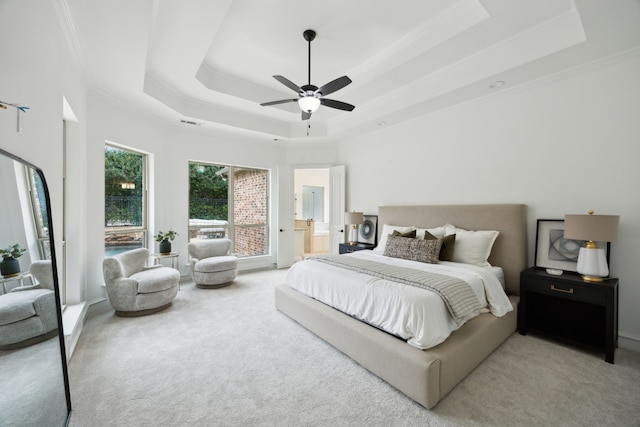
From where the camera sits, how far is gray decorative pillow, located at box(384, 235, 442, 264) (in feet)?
10.8

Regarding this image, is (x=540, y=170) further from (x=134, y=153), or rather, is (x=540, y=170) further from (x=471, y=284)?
(x=134, y=153)

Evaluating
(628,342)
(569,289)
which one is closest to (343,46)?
(569,289)

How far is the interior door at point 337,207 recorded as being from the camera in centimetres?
568

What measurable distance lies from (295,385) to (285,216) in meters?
4.12

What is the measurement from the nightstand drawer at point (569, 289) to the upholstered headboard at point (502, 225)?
1.40 ft

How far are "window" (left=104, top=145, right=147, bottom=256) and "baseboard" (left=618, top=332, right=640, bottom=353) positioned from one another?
6.17 m

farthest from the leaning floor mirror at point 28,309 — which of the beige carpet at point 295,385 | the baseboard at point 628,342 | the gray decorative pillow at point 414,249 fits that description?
the baseboard at point 628,342

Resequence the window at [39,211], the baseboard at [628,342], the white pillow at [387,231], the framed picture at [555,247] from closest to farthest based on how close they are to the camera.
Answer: the window at [39,211]
the baseboard at [628,342]
the framed picture at [555,247]
the white pillow at [387,231]

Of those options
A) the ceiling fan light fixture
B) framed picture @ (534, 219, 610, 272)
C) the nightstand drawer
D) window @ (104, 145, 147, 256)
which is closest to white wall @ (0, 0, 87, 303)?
window @ (104, 145, 147, 256)

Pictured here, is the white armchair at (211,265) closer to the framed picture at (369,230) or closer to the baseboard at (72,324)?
the baseboard at (72,324)

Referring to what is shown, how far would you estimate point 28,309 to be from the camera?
138 centimetres

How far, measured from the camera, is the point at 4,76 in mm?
1348

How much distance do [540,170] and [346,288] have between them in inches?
105

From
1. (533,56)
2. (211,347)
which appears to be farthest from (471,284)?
(211,347)
